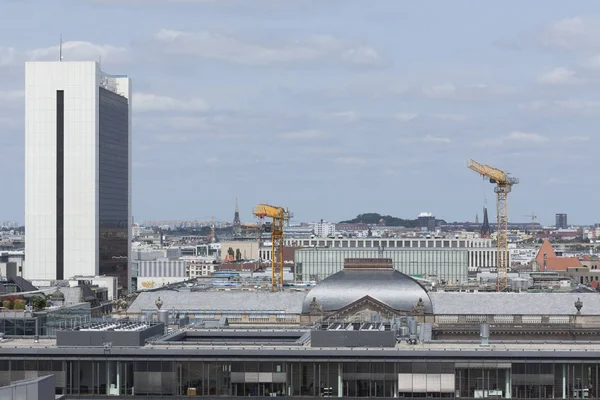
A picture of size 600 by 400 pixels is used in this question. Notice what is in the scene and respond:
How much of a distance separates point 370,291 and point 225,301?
23.2 meters

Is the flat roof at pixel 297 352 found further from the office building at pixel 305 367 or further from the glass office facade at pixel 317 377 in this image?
the glass office facade at pixel 317 377

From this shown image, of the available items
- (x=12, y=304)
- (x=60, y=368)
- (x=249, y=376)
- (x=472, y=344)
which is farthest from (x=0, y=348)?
(x=12, y=304)

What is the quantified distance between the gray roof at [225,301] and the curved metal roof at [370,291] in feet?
29.5

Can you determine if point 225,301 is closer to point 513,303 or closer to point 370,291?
point 370,291

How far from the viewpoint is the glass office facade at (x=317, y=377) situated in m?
79.6

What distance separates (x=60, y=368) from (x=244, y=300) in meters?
93.6

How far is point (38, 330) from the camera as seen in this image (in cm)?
9738

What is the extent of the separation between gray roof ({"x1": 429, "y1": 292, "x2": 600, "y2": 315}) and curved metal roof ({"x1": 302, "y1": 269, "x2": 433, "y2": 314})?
592 cm

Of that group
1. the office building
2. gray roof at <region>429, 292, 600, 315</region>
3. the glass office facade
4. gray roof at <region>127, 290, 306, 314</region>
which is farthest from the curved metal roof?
the glass office facade

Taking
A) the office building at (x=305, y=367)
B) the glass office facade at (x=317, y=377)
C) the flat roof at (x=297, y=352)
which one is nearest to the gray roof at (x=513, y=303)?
the office building at (x=305, y=367)

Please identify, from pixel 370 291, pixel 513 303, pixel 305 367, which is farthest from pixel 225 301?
pixel 305 367

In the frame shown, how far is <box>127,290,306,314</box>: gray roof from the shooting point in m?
172

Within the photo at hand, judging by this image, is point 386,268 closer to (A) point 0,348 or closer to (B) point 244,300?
(B) point 244,300

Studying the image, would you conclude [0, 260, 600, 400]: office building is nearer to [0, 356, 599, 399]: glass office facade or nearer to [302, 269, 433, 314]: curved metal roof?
[0, 356, 599, 399]: glass office facade
